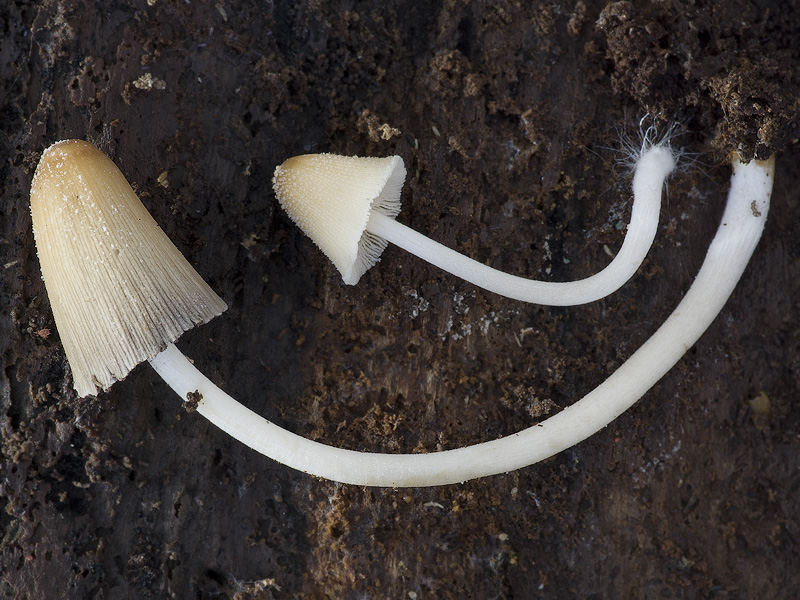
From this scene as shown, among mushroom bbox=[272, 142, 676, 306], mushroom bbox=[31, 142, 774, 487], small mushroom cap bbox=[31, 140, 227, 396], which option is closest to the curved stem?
mushroom bbox=[272, 142, 676, 306]

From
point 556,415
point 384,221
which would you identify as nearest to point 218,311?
point 384,221

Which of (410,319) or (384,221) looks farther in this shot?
(410,319)

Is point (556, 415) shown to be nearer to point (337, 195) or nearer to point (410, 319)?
point (410, 319)

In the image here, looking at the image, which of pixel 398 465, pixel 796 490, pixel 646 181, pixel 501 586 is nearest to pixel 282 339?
pixel 398 465

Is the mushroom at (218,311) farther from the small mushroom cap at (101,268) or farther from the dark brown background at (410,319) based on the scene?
the dark brown background at (410,319)

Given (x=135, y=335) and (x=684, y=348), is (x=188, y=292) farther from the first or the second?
(x=684, y=348)

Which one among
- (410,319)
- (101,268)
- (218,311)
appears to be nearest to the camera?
(101,268)

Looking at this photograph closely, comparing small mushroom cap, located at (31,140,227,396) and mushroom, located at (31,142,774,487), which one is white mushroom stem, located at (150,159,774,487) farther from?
small mushroom cap, located at (31,140,227,396)
